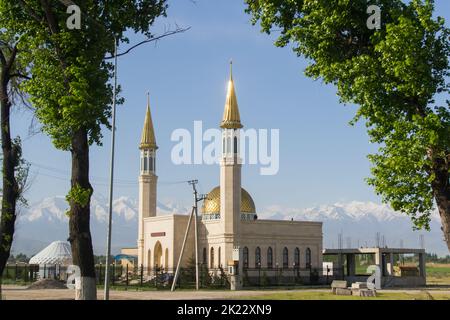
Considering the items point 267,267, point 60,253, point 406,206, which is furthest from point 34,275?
point 406,206

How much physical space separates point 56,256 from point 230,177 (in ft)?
82.5

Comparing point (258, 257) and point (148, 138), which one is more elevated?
point (148, 138)

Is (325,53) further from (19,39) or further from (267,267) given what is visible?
(267,267)

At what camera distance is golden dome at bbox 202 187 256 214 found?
59.5 meters

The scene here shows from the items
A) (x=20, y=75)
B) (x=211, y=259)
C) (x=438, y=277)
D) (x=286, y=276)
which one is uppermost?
(x=20, y=75)

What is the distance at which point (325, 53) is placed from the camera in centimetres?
2120

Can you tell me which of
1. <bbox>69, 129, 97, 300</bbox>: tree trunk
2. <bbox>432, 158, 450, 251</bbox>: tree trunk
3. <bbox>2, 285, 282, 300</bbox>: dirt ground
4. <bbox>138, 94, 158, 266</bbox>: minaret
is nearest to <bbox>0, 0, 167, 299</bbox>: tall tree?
<bbox>69, 129, 97, 300</bbox>: tree trunk

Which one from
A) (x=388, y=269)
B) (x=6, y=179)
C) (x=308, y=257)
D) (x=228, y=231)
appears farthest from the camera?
(x=388, y=269)

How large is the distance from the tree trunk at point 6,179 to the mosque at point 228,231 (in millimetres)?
27980

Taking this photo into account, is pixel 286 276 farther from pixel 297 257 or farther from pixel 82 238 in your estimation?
pixel 82 238

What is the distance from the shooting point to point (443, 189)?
19.5 metres

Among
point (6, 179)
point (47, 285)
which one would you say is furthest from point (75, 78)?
point (47, 285)

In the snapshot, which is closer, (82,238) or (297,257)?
(82,238)

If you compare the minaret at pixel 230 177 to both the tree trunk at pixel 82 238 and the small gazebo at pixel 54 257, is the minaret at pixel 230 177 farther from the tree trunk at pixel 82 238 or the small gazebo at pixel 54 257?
the tree trunk at pixel 82 238
